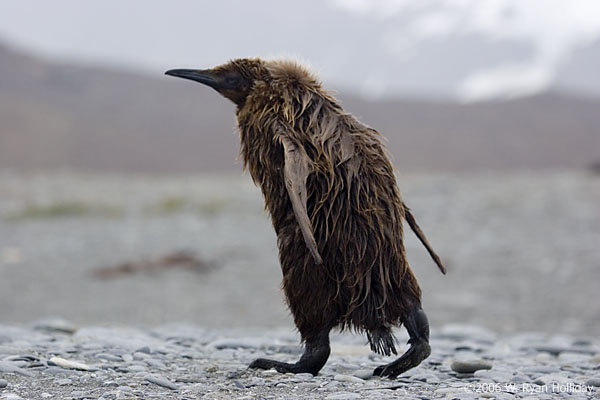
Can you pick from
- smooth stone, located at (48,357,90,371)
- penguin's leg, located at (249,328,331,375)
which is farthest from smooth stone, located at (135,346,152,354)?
penguin's leg, located at (249,328,331,375)

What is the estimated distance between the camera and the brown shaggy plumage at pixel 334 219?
4.31m

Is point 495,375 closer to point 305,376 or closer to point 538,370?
point 538,370

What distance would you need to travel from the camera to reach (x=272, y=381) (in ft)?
14.1

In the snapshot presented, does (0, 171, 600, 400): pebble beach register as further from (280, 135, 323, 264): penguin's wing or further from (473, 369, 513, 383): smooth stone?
(280, 135, 323, 264): penguin's wing

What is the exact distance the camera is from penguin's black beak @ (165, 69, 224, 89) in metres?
4.77

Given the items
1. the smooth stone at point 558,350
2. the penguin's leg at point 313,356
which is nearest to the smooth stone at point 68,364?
the penguin's leg at point 313,356

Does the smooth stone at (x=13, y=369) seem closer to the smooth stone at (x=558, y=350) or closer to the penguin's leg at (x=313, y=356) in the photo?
the penguin's leg at (x=313, y=356)

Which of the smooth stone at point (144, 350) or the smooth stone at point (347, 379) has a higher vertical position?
the smooth stone at point (144, 350)

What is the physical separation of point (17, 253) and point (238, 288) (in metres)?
5.20

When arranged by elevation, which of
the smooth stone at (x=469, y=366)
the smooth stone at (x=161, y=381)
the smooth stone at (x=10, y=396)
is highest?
the smooth stone at (x=469, y=366)

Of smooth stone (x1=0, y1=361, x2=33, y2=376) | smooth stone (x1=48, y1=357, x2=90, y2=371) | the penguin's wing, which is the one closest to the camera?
the penguin's wing

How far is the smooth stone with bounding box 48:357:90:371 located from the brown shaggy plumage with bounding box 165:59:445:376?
1339 mm

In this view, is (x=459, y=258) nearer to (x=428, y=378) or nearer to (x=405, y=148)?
(x=428, y=378)

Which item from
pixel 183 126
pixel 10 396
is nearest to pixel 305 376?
pixel 10 396
